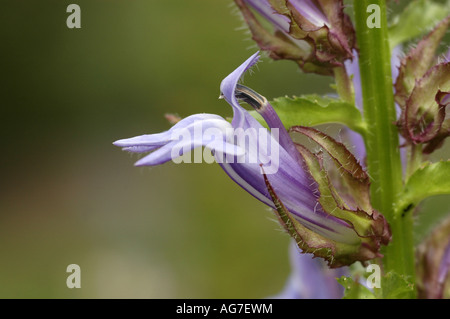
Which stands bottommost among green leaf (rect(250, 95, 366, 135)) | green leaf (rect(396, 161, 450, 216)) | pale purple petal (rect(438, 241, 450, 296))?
pale purple petal (rect(438, 241, 450, 296))

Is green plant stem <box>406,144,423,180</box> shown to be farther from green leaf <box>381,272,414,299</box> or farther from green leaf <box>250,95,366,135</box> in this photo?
green leaf <box>381,272,414,299</box>

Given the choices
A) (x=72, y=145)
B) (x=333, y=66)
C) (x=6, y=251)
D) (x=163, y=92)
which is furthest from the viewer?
(x=72, y=145)

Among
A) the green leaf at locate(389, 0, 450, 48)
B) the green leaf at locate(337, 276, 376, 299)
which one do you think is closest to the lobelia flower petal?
the green leaf at locate(337, 276, 376, 299)

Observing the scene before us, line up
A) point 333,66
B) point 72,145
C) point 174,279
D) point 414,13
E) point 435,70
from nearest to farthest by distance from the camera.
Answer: point 435,70, point 333,66, point 414,13, point 174,279, point 72,145

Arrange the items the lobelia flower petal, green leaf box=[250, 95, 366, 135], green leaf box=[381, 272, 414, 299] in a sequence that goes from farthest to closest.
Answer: green leaf box=[250, 95, 366, 135] < green leaf box=[381, 272, 414, 299] < the lobelia flower petal

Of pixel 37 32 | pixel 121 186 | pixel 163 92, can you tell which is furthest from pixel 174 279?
pixel 37 32

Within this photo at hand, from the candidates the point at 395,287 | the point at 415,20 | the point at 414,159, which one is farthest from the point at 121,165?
the point at 395,287
